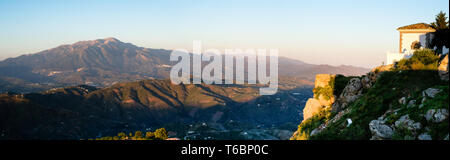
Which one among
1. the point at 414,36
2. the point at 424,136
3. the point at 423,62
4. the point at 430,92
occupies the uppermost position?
the point at 414,36

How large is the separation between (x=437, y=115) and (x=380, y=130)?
7.68ft

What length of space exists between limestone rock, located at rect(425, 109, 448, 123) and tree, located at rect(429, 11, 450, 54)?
1758 cm

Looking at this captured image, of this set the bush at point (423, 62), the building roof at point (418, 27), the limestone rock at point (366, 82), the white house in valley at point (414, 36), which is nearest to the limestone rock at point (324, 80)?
the limestone rock at point (366, 82)

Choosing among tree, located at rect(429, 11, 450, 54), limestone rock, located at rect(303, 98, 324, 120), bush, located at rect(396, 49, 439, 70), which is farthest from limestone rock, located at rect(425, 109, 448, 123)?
tree, located at rect(429, 11, 450, 54)

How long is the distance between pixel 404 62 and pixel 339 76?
7293 mm

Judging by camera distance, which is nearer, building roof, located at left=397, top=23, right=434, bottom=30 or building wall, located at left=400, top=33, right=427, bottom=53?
building roof, located at left=397, top=23, right=434, bottom=30

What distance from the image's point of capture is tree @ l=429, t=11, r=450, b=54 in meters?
27.0

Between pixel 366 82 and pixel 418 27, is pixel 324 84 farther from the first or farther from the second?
pixel 418 27

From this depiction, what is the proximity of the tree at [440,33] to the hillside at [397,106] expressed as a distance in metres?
8.73

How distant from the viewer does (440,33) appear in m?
27.9

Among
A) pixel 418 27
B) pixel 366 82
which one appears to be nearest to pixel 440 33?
pixel 418 27

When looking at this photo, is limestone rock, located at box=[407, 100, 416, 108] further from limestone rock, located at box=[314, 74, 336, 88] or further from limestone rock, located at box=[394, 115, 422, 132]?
limestone rock, located at box=[314, 74, 336, 88]
